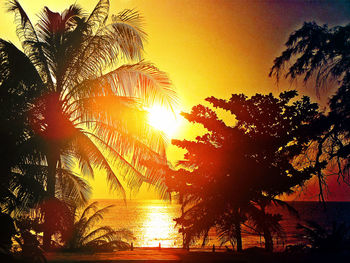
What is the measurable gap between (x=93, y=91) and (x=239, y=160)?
5374 mm

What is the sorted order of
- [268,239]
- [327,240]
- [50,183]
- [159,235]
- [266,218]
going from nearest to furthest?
1. [327,240]
2. [50,183]
3. [266,218]
4. [268,239]
5. [159,235]

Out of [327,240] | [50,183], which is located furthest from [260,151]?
[50,183]

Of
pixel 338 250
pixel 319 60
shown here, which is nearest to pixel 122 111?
pixel 319 60

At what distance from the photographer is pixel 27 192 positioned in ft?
27.5

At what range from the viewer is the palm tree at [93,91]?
10500 mm

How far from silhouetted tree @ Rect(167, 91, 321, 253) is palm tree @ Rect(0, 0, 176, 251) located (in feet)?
6.43

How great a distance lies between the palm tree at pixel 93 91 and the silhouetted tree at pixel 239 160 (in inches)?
77.2

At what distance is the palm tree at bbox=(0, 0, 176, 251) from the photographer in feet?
34.4

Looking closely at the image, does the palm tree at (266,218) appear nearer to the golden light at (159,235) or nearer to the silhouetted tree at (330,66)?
the silhouetted tree at (330,66)

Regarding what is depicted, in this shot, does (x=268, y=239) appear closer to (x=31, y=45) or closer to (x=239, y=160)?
(x=239, y=160)

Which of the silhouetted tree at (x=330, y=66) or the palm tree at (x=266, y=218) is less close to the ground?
the silhouetted tree at (x=330, y=66)

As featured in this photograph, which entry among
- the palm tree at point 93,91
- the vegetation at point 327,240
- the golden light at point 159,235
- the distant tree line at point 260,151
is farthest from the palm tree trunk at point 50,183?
the golden light at point 159,235

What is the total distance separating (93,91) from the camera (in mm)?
10531

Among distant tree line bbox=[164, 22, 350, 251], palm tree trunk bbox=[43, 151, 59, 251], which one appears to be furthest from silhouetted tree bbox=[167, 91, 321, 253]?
palm tree trunk bbox=[43, 151, 59, 251]
